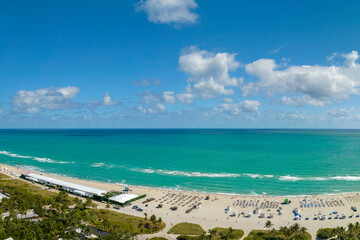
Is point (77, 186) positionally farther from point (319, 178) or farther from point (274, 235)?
point (319, 178)

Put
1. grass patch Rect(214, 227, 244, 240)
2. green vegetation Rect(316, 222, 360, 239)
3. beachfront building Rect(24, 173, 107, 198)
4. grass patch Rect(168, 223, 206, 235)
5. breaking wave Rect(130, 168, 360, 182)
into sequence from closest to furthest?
1. green vegetation Rect(316, 222, 360, 239)
2. grass patch Rect(214, 227, 244, 240)
3. grass patch Rect(168, 223, 206, 235)
4. beachfront building Rect(24, 173, 107, 198)
5. breaking wave Rect(130, 168, 360, 182)

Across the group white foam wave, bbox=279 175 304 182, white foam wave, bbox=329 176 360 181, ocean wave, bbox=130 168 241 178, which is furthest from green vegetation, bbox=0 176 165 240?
white foam wave, bbox=329 176 360 181

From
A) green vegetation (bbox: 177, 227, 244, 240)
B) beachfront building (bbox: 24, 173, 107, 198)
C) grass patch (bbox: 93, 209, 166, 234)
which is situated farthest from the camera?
beachfront building (bbox: 24, 173, 107, 198)

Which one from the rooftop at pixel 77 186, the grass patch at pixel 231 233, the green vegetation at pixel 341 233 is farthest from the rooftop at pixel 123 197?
the green vegetation at pixel 341 233

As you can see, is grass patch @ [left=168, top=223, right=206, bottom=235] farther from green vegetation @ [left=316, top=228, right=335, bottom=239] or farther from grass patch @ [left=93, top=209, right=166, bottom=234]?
green vegetation @ [left=316, top=228, right=335, bottom=239]

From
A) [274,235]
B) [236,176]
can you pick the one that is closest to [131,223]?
[274,235]

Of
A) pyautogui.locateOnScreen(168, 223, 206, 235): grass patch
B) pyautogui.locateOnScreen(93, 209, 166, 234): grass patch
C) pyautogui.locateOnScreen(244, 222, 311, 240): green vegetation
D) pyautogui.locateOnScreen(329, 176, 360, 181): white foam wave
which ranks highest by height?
pyautogui.locateOnScreen(329, 176, 360, 181): white foam wave

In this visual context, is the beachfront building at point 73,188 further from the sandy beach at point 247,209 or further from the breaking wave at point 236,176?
the breaking wave at point 236,176
